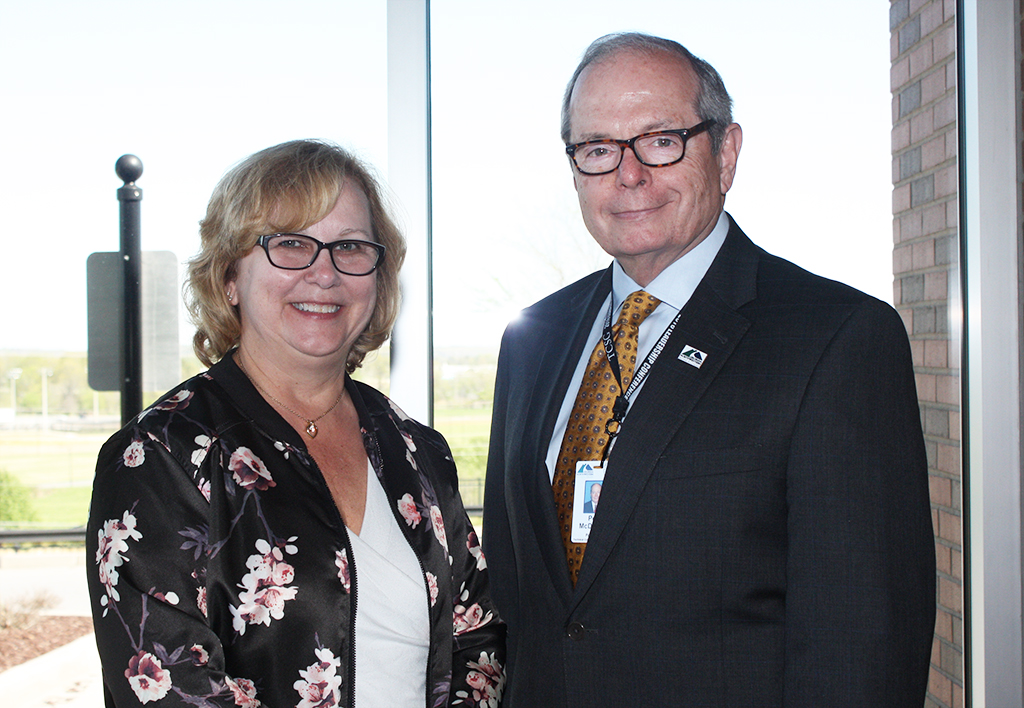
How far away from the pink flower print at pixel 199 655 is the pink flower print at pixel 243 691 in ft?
0.13

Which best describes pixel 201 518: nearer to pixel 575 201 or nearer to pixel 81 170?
pixel 575 201

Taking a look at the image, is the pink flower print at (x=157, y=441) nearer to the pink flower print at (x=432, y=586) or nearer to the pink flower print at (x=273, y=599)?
the pink flower print at (x=273, y=599)

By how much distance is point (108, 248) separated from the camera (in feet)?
7.91

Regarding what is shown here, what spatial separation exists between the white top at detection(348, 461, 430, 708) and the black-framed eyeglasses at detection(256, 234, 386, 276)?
0.43 meters

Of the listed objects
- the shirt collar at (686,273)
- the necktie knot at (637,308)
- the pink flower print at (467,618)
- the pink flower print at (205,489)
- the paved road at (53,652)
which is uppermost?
the shirt collar at (686,273)

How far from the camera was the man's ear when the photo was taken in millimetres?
1553

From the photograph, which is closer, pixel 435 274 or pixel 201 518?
pixel 201 518

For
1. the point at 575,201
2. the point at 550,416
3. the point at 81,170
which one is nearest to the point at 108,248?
the point at 81,170

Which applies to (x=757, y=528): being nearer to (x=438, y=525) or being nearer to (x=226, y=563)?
(x=438, y=525)

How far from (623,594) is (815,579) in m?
0.33

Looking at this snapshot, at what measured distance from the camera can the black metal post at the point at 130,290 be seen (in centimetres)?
208

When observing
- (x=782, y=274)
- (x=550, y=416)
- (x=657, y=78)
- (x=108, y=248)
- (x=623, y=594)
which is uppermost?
(x=657, y=78)

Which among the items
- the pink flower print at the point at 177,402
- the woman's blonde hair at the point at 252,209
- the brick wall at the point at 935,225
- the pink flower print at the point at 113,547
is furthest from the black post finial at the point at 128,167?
the brick wall at the point at 935,225

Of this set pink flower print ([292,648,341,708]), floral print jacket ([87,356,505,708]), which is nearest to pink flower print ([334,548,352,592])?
floral print jacket ([87,356,505,708])
